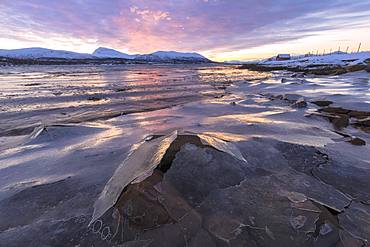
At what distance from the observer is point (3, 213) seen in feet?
8.52

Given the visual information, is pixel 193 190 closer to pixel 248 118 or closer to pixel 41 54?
pixel 248 118

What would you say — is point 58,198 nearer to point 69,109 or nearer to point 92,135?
point 92,135

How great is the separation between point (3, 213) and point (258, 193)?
124 inches

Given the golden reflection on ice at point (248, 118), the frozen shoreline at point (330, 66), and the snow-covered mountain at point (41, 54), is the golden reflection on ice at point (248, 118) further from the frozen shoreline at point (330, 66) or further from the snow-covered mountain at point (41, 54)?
the snow-covered mountain at point (41, 54)

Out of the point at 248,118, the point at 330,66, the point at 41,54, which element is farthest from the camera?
the point at 41,54

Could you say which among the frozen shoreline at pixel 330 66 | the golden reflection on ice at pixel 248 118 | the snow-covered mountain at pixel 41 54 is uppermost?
the snow-covered mountain at pixel 41 54

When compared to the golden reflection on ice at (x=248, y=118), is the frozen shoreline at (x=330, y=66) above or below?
above

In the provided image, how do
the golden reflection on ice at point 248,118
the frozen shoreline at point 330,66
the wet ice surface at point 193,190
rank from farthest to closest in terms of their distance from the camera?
1. the frozen shoreline at point 330,66
2. the golden reflection on ice at point 248,118
3. the wet ice surface at point 193,190

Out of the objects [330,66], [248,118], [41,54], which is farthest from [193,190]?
[41,54]

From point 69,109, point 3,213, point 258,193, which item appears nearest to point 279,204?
point 258,193

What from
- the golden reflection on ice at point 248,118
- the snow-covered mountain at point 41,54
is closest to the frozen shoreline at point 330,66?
the golden reflection on ice at point 248,118

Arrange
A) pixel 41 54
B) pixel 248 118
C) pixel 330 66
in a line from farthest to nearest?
pixel 41 54 → pixel 330 66 → pixel 248 118

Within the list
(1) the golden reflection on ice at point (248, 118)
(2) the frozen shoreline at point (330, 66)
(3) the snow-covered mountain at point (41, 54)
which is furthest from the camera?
(3) the snow-covered mountain at point (41, 54)

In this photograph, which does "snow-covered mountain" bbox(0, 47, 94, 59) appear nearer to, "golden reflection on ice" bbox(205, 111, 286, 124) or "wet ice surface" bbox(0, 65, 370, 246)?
"golden reflection on ice" bbox(205, 111, 286, 124)
